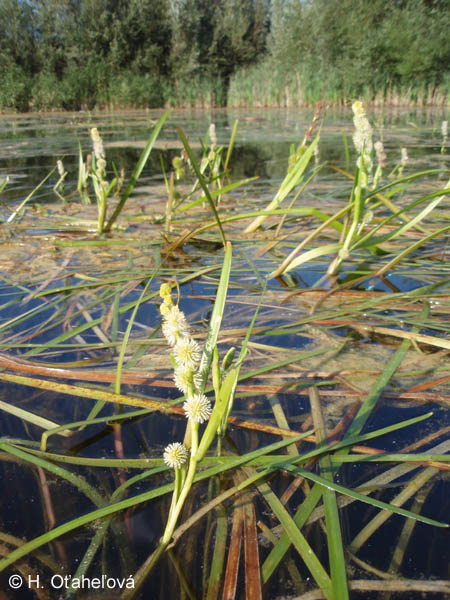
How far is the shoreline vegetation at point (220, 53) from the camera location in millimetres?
14805

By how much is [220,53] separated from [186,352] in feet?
96.5

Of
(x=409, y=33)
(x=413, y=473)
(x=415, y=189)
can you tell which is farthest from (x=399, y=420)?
(x=409, y=33)

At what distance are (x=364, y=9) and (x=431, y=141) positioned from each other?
16217 millimetres

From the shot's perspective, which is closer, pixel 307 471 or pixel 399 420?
pixel 307 471

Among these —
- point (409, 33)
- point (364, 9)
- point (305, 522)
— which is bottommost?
point (305, 522)

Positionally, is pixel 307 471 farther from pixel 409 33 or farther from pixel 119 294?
pixel 409 33

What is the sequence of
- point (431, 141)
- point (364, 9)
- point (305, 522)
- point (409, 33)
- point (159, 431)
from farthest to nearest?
1. point (364, 9)
2. point (409, 33)
3. point (431, 141)
4. point (159, 431)
5. point (305, 522)

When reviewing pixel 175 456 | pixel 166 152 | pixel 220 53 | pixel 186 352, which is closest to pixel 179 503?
→ pixel 175 456

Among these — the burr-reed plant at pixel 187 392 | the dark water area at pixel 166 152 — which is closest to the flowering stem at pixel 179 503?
the burr-reed plant at pixel 187 392

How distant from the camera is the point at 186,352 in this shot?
1.63 ft

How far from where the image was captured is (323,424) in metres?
0.79
